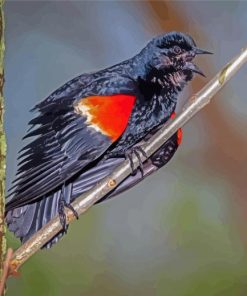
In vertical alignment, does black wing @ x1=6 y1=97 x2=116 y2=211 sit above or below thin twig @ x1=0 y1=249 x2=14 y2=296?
above

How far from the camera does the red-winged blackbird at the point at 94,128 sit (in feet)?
2.27

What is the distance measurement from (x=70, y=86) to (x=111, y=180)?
1.01 ft

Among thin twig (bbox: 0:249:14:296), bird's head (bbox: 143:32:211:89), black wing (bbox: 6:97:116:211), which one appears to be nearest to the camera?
thin twig (bbox: 0:249:14:296)

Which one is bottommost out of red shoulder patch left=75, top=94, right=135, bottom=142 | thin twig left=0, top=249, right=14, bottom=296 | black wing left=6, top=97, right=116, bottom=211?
thin twig left=0, top=249, right=14, bottom=296

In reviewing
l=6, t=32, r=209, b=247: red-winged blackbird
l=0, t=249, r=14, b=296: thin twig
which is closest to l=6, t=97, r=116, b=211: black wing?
l=6, t=32, r=209, b=247: red-winged blackbird

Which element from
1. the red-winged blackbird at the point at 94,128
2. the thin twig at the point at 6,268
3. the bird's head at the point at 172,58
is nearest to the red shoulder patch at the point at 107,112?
the red-winged blackbird at the point at 94,128

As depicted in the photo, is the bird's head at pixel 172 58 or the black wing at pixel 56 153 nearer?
the black wing at pixel 56 153

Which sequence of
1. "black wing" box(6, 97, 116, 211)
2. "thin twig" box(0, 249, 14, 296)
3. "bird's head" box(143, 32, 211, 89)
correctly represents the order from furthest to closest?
"bird's head" box(143, 32, 211, 89), "black wing" box(6, 97, 116, 211), "thin twig" box(0, 249, 14, 296)

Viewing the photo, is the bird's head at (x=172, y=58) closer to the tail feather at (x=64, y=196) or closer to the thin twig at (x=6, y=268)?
the tail feather at (x=64, y=196)

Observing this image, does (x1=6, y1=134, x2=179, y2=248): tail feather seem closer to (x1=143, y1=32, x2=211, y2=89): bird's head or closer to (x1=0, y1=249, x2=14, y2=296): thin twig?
(x1=143, y1=32, x2=211, y2=89): bird's head

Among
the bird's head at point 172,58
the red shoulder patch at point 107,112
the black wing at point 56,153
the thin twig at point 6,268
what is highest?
the bird's head at point 172,58

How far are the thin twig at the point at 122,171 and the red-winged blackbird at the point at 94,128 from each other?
12cm

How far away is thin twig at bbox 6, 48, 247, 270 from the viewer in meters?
0.45

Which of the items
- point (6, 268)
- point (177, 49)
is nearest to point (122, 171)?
point (6, 268)
